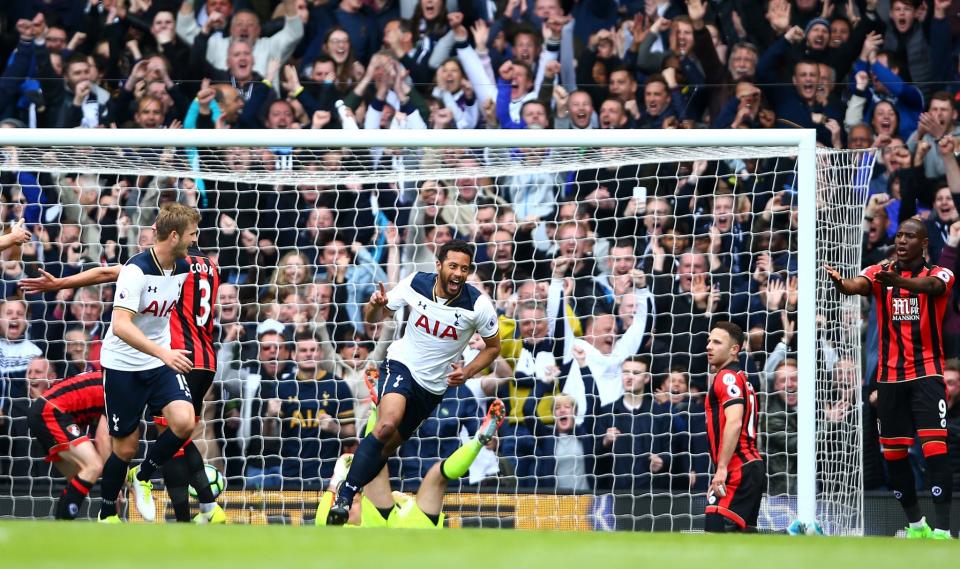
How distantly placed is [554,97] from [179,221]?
4.12m

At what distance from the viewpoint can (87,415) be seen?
7.66m

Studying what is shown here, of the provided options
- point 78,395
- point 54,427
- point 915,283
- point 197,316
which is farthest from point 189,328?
point 915,283

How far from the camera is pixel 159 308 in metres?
6.81

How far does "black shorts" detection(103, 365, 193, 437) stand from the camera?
22.4 feet

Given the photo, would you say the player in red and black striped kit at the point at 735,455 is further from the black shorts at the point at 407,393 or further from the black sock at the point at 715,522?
the black shorts at the point at 407,393

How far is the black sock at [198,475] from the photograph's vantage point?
711 cm

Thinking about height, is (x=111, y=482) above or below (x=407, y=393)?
below

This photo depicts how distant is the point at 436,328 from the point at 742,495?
76.9 inches

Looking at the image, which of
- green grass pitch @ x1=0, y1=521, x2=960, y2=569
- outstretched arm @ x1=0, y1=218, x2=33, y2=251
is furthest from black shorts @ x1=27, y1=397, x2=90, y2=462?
green grass pitch @ x1=0, y1=521, x2=960, y2=569

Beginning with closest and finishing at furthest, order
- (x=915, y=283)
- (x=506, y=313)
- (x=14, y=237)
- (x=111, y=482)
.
Answer: (x=14, y=237)
(x=111, y=482)
(x=915, y=283)
(x=506, y=313)

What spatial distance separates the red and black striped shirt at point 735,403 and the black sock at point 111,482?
3282 millimetres

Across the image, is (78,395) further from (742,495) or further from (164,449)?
(742,495)

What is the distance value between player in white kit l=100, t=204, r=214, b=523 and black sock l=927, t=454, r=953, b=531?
→ 4.32 m

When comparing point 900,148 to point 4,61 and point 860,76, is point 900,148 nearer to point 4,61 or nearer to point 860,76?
point 860,76
